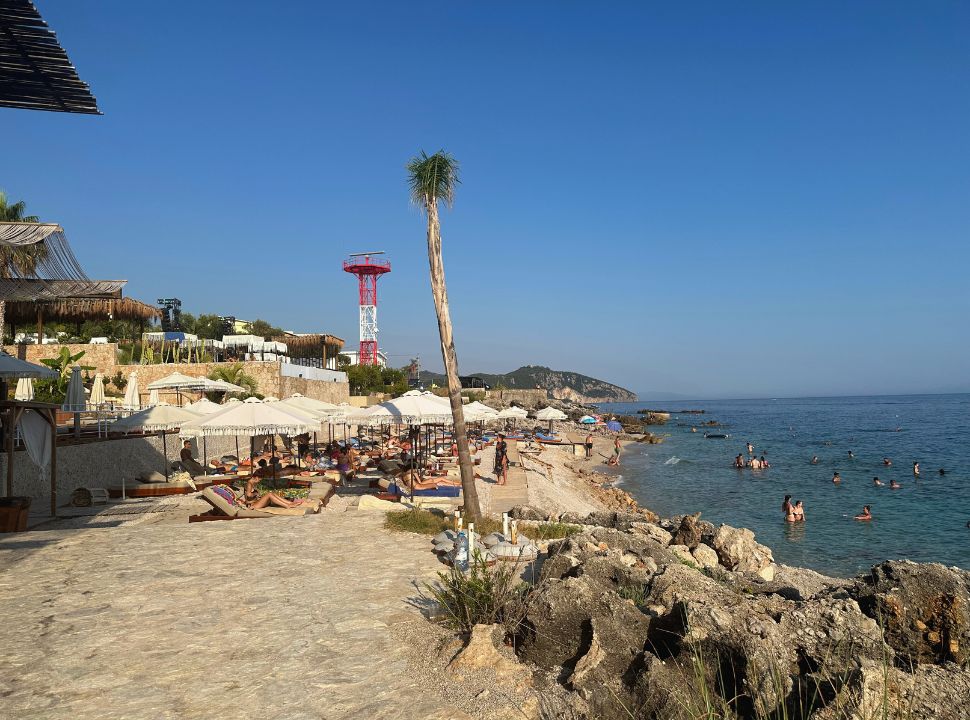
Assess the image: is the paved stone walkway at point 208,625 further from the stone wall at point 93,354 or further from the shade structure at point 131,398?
the stone wall at point 93,354

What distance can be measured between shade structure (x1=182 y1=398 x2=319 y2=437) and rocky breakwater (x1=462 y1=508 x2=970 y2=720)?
266 inches

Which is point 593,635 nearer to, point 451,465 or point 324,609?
point 324,609

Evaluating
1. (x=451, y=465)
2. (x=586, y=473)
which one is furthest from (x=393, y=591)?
(x=586, y=473)

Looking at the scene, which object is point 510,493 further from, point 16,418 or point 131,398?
point 131,398

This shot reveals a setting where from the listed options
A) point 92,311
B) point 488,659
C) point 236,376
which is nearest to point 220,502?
point 488,659

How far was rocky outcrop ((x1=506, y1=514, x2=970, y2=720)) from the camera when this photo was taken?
143 inches

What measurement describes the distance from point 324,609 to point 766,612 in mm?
4079

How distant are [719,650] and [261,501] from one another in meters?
9.28

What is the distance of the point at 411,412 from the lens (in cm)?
1216

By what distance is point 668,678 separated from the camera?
4.12 m

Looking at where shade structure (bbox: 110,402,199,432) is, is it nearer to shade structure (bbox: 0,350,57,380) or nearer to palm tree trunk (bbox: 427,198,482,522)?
shade structure (bbox: 0,350,57,380)

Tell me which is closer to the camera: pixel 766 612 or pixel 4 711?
pixel 4 711

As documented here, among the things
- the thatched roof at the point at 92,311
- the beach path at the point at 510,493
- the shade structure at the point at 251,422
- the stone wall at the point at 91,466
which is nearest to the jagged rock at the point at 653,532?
the beach path at the point at 510,493

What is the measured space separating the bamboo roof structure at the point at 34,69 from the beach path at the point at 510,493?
960 centimetres
